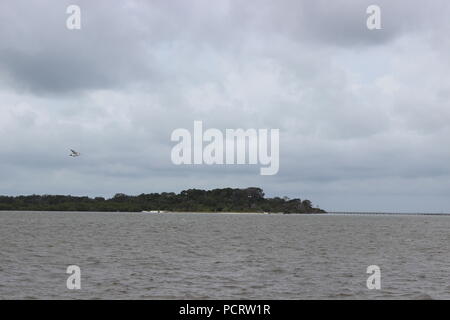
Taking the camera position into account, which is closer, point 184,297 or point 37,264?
point 184,297

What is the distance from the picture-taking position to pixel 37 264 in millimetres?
56375

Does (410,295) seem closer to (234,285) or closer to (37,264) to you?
(234,285)

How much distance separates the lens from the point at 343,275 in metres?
50.9
